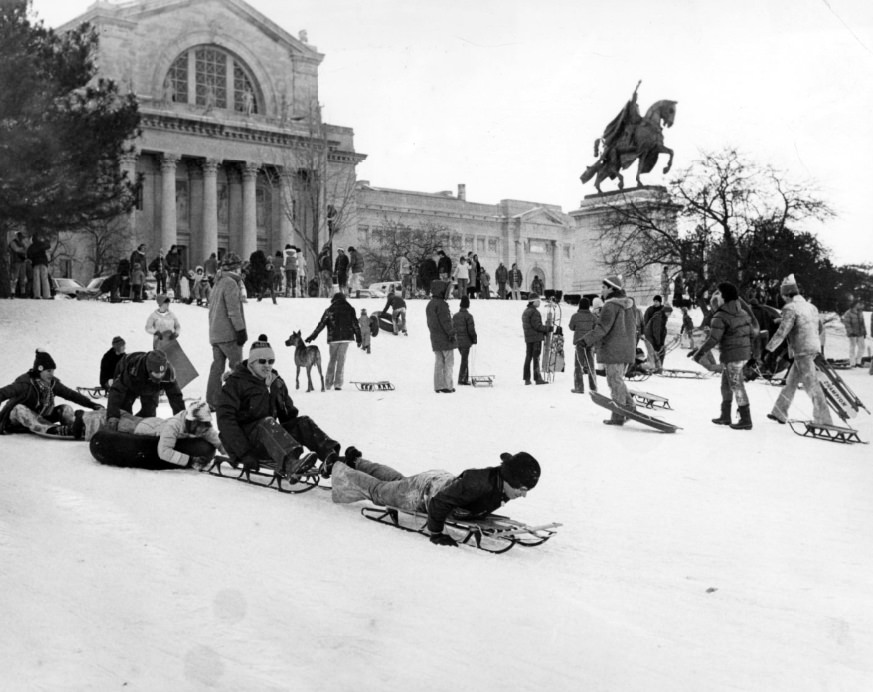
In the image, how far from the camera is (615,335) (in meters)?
12.2

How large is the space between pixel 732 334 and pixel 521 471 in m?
6.46

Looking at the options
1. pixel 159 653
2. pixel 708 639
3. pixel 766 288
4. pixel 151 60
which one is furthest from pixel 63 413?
pixel 151 60

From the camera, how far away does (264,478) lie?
338 inches

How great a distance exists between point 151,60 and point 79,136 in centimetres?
2951

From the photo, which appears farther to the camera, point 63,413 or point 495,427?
point 495,427

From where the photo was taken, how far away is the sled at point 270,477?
7914 millimetres

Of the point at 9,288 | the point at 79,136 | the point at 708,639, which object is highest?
the point at 79,136

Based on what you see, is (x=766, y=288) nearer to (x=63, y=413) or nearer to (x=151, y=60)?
(x=63, y=413)

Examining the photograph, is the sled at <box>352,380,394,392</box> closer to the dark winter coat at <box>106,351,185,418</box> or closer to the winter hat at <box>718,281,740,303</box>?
the winter hat at <box>718,281,740,303</box>

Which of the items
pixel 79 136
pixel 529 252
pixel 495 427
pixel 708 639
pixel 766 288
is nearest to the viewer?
pixel 708 639

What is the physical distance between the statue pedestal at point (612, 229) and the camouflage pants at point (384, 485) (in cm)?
2522

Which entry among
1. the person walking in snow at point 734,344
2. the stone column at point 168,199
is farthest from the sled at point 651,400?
the stone column at point 168,199

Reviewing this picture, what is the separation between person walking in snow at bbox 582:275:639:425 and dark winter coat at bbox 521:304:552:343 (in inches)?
194

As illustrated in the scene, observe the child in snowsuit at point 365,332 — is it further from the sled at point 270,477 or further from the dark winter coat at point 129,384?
the sled at point 270,477
